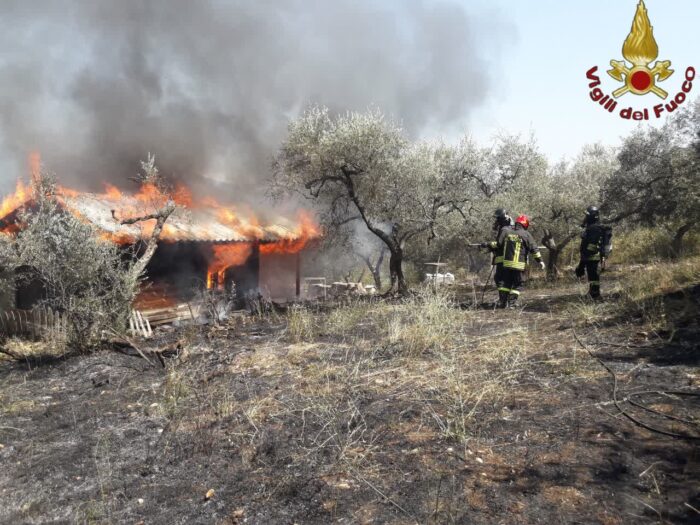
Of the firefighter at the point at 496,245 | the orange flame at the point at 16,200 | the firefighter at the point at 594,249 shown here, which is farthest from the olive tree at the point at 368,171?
the orange flame at the point at 16,200

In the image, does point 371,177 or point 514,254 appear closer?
point 514,254

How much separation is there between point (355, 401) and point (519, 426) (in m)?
1.59

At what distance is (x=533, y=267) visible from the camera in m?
17.1

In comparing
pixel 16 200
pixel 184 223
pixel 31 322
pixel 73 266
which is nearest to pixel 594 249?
pixel 73 266

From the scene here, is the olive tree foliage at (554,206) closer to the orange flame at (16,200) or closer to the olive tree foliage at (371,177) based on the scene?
the olive tree foliage at (371,177)

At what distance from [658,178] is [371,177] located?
25.7 ft

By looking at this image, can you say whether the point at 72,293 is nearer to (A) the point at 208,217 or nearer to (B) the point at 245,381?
(B) the point at 245,381

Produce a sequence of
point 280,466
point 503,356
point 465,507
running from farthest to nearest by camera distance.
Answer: point 503,356, point 280,466, point 465,507

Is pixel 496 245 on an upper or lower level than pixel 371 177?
lower

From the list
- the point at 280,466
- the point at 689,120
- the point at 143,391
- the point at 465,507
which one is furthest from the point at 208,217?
the point at 689,120

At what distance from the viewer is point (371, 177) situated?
12961 mm

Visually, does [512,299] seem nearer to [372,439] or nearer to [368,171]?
[368,171]

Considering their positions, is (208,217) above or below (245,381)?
above

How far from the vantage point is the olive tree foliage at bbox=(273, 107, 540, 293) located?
12586 mm
